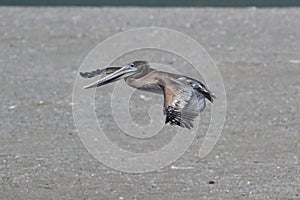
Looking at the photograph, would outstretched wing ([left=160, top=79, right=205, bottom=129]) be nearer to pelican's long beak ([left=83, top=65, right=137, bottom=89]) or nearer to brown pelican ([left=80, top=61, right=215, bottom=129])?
brown pelican ([left=80, top=61, right=215, bottom=129])

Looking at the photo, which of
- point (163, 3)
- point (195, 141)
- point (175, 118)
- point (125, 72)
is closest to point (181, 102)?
point (175, 118)

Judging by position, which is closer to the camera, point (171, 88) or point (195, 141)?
point (171, 88)

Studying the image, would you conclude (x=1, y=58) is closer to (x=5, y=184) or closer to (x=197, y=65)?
(x=197, y=65)

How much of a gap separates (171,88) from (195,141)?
2653mm

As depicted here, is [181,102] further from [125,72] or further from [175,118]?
[125,72]

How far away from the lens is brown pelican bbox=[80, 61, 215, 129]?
4829mm

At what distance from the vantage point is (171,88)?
5.01 metres

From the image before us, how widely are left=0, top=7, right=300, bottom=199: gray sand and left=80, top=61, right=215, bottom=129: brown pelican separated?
47.8 inches

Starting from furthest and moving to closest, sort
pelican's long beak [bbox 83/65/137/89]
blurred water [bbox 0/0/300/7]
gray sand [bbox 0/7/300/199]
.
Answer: blurred water [bbox 0/0/300/7] < gray sand [bbox 0/7/300/199] < pelican's long beak [bbox 83/65/137/89]

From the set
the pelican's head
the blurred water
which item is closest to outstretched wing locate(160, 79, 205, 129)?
the pelican's head

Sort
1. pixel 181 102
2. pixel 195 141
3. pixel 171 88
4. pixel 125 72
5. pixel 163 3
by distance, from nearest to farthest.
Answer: pixel 181 102
pixel 171 88
pixel 125 72
pixel 195 141
pixel 163 3

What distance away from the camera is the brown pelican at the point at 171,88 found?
4829 millimetres

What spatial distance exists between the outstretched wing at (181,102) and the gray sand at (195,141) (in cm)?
134

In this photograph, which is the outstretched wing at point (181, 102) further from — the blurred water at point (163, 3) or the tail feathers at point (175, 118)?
the blurred water at point (163, 3)
